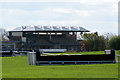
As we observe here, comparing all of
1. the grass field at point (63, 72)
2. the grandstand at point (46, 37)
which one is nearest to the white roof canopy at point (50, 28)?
the grandstand at point (46, 37)

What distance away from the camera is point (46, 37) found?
4811 inches

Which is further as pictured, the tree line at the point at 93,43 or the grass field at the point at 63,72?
the tree line at the point at 93,43

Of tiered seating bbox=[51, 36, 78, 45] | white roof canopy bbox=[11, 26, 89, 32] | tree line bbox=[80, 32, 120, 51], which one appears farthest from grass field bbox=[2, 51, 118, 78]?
tiered seating bbox=[51, 36, 78, 45]

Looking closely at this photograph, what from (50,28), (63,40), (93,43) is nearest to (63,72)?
(93,43)

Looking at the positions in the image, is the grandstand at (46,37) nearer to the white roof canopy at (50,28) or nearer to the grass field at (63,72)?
the white roof canopy at (50,28)

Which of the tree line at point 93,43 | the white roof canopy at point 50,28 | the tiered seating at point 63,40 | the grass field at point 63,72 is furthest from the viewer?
the tiered seating at point 63,40

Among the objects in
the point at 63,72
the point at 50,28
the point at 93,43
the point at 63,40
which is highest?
Result: the point at 50,28

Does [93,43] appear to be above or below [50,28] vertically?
below

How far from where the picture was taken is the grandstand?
118562mm

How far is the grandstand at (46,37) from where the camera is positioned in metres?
119

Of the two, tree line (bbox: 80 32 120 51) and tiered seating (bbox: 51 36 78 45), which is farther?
tiered seating (bbox: 51 36 78 45)

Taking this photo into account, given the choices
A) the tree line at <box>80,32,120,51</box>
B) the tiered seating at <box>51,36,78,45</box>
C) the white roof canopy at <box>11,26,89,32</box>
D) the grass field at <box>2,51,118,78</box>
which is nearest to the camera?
the grass field at <box>2,51,118,78</box>

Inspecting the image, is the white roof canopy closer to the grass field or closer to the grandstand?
the grandstand

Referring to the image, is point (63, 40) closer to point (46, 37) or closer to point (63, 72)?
point (46, 37)
